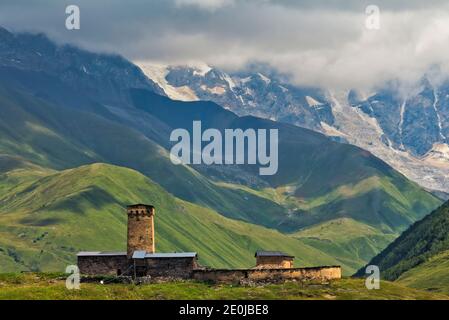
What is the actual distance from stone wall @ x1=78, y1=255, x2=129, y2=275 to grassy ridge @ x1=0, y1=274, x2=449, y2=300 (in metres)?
5.49

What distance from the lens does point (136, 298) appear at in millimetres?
162750

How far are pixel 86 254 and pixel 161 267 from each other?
609 inches

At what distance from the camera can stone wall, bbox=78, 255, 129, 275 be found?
18375cm

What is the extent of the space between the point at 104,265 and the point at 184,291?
21673 mm

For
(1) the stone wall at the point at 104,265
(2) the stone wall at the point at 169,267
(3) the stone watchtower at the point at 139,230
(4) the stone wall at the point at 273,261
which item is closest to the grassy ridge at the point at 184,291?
(2) the stone wall at the point at 169,267

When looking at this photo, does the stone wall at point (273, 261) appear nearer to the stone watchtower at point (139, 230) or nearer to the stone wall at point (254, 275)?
the stone wall at point (254, 275)

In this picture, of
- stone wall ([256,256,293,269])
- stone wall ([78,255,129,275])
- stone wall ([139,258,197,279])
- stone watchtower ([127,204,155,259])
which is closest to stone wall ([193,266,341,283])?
stone wall ([139,258,197,279])

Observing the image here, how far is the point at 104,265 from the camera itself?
184750 millimetres

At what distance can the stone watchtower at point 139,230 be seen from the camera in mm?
183625

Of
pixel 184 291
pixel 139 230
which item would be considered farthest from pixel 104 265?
pixel 184 291

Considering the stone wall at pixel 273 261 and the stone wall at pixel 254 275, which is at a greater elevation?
the stone wall at pixel 273 261

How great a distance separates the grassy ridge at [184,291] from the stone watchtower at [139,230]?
10889 millimetres
